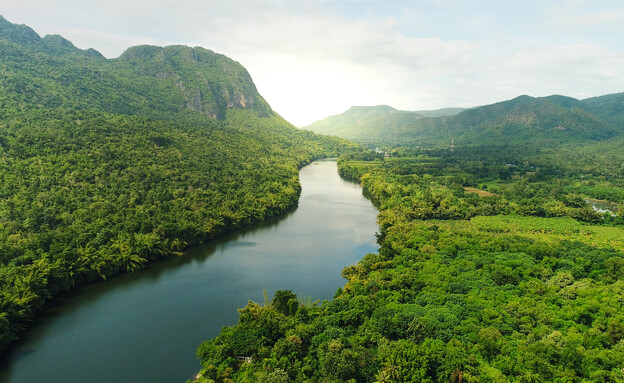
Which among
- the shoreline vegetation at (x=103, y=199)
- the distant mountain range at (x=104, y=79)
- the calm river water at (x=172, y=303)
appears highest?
the distant mountain range at (x=104, y=79)

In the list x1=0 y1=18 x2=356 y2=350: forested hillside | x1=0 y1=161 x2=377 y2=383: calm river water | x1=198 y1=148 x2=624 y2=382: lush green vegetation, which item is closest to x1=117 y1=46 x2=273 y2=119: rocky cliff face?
x1=0 y1=18 x2=356 y2=350: forested hillside

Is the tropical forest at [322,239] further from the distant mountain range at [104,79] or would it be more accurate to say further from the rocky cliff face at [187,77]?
the rocky cliff face at [187,77]

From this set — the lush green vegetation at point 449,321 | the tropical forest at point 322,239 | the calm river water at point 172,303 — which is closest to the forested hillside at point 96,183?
the tropical forest at point 322,239

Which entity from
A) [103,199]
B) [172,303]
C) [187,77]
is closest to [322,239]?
[172,303]

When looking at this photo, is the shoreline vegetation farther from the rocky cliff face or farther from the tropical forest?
the rocky cliff face

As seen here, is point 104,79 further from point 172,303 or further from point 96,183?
point 172,303

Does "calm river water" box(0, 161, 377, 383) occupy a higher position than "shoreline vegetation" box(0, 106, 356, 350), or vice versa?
"shoreline vegetation" box(0, 106, 356, 350)
